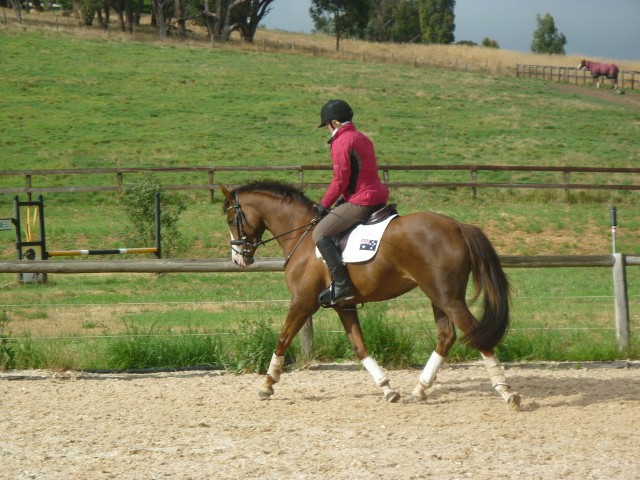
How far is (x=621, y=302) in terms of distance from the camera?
9.77 meters

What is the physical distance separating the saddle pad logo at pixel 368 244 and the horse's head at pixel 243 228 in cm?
125

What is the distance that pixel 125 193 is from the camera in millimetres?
21250

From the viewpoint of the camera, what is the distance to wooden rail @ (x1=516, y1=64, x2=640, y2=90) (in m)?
60.8

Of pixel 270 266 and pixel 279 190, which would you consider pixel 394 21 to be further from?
pixel 279 190

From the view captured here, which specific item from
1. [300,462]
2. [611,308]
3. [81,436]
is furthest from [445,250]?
[611,308]

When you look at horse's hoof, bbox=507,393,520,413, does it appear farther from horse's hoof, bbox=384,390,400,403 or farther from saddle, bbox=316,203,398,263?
saddle, bbox=316,203,398,263

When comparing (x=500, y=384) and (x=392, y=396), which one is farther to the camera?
(x=392, y=396)

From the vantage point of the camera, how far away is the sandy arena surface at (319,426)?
19.8 feet

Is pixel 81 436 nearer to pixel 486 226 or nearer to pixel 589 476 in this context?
pixel 589 476

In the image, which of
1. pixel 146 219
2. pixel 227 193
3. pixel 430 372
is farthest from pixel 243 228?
pixel 146 219

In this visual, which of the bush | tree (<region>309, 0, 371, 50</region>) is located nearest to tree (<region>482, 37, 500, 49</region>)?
tree (<region>309, 0, 371, 50</region>)

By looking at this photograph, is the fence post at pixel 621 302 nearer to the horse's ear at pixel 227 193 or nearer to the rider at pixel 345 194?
the rider at pixel 345 194

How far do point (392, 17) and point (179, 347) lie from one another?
99.7 m

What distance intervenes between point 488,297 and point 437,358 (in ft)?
2.59
